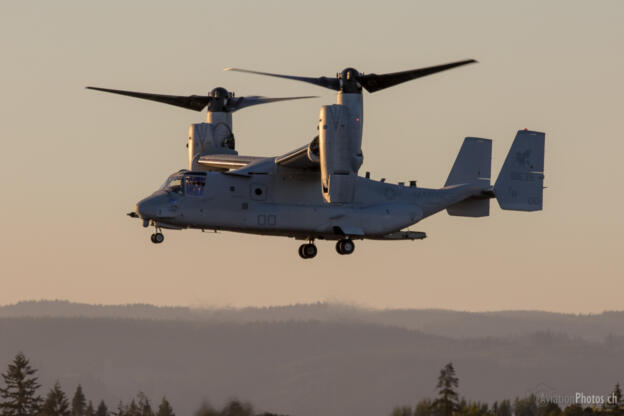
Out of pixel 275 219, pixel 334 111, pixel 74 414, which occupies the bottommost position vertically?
pixel 74 414

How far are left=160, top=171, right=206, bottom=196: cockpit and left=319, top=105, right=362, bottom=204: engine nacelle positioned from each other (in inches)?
206

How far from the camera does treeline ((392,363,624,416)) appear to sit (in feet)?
228

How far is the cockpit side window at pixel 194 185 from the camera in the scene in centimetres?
5103

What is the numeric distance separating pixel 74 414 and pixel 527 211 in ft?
126

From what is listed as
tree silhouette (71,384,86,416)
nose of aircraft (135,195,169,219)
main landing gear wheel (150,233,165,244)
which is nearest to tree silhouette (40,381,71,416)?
tree silhouette (71,384,86,416)

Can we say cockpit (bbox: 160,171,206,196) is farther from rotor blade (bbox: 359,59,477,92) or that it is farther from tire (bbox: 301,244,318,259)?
rotor blade (bbox: 359,59,477,92)

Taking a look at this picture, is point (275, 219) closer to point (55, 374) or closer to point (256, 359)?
point (256, 359)

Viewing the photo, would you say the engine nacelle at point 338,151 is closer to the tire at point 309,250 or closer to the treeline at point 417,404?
the tire at point 309,250

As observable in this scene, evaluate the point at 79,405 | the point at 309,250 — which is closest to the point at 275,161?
the point at 309,250

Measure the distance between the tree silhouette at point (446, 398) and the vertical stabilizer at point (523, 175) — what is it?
14.5 m

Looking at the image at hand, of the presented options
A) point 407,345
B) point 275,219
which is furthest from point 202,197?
point 407,345

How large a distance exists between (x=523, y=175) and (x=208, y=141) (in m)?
13.3

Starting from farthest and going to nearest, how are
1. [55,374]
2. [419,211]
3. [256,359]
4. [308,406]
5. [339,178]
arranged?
[55,374]
[256,359]
[308,406]
[419,211]
[339,178]

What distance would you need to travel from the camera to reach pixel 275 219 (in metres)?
51.7
